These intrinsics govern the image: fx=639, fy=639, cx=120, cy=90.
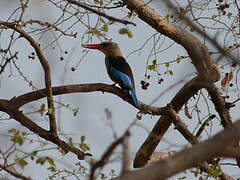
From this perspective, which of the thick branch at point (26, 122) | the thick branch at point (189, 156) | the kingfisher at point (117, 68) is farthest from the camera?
the kingfisher at point (117, 68)

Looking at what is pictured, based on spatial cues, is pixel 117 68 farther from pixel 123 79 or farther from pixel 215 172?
pixel 215 172

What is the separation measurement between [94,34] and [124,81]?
46.9 inches

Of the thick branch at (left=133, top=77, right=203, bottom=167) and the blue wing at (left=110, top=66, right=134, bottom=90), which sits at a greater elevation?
the blue wing at (left=110, top=66, right=134, bottom=90)

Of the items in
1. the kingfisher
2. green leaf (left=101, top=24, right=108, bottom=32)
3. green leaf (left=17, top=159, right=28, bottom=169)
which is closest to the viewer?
green leaf (left=17, top=159, right=28, bottom=169)

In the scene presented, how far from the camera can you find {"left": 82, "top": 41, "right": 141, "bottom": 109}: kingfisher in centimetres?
568

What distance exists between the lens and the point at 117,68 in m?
6.45

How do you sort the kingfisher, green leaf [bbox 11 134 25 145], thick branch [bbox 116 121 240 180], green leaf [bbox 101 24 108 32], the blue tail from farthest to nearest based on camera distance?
1. the kingfisher
2. the blue tail
3. green leaf [bbox 101 24 108 32]
4. green leaf [bbox 11 134 25 145]
5. thick branch [bbox 116 121 240 180]

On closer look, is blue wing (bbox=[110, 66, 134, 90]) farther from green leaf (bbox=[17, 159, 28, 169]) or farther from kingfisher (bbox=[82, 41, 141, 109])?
green leaf (bbox=[17, 159, 28, 169])

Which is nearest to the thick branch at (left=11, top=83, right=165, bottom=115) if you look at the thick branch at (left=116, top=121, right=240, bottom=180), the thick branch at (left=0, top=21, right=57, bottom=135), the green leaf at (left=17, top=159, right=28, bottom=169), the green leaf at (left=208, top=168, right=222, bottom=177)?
the thick branch at (left=0, top=21, right=57, bottom=135)

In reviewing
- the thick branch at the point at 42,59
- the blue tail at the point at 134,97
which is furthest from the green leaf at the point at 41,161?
the blue tail at the point at 134,97

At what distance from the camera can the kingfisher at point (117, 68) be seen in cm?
568

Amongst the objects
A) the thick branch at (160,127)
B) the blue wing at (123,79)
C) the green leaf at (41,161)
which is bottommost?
the green leaf at (41,161)

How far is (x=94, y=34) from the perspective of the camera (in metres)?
4.85

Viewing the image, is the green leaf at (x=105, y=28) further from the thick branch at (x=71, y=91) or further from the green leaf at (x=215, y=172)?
the green leaf at (x=215, y=172)
